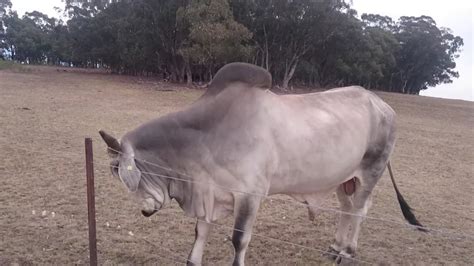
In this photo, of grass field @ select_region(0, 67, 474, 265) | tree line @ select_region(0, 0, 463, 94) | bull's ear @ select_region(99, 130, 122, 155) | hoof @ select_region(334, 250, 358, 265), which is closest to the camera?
bull's ear @ select_region(99, 130, 122, 155)

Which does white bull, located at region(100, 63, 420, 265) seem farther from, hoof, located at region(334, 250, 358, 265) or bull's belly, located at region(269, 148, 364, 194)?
hoof, located at region(334, 250, 358, 265)

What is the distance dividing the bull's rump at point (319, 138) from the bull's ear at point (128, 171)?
3.80ft

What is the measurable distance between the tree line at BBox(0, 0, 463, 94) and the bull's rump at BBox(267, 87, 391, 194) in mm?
21795

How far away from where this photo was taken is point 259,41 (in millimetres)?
33062

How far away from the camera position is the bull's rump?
3.78 metres

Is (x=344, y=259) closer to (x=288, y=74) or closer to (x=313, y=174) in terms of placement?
(x=313, y=174)

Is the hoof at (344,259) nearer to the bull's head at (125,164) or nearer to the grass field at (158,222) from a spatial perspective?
the grass field at (158,222)

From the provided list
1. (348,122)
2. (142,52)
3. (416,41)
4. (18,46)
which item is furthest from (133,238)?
(18,46)

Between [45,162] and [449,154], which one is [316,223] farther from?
[449,154]

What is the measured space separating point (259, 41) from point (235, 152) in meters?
30.5

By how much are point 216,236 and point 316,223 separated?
1504 millimetres

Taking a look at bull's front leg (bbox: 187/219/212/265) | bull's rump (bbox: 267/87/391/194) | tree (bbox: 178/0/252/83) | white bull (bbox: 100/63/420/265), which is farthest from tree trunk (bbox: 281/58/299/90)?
bull's front leg (bbox: 187/219/212/265)

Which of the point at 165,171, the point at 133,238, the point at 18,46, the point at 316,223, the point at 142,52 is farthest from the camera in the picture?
the point at 18,46

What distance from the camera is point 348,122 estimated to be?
4.28 m
